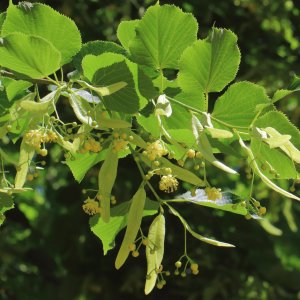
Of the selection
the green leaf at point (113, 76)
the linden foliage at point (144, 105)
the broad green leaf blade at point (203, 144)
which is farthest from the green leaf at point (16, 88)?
the broad green leaf blade at point (203, 144)

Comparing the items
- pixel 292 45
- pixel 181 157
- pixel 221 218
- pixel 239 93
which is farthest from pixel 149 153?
pixel 292 45

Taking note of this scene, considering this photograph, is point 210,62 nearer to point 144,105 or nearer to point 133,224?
point 144,105

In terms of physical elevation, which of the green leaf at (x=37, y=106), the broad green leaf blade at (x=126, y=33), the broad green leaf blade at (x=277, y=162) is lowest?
the broad green leaf blade at (x=277, y=162)

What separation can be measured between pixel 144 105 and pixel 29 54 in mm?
150

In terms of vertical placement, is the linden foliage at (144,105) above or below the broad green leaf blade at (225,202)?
above

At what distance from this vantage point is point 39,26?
0.78 m

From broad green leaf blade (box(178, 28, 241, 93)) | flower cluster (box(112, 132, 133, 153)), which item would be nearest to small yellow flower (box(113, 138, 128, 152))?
flower cluster (box(112, 132, 133, 153))

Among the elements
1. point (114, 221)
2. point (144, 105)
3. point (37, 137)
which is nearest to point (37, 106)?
point (37, 137)

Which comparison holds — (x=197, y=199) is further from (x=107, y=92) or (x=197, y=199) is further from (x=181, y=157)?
(x=107, y=92)

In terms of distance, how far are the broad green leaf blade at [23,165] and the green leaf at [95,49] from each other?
129 mm

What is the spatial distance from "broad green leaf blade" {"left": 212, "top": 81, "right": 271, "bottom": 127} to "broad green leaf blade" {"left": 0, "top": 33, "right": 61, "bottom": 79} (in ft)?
0.71

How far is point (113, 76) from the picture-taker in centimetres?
76

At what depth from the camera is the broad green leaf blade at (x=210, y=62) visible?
79cm

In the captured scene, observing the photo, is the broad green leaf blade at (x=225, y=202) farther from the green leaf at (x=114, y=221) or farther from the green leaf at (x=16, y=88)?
the green leaf at (x=16, y=88)
